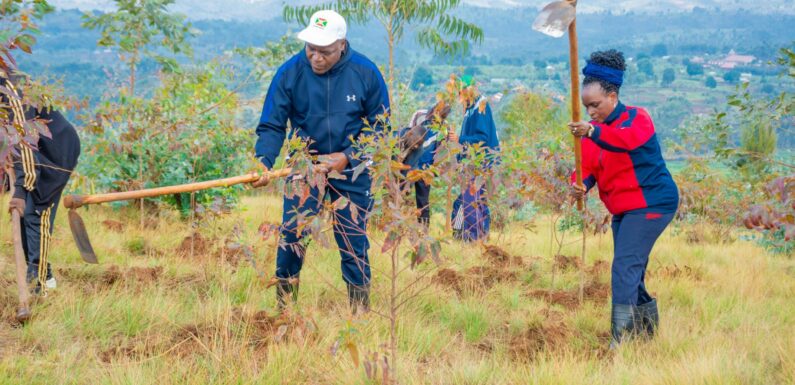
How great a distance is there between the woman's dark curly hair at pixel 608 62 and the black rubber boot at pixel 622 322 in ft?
3.87

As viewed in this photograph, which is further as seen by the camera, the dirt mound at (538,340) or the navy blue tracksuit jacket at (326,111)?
the navy blue tracksuit jacket at (326,111)

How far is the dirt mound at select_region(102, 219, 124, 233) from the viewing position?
271 inches

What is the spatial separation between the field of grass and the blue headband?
1.41 metres

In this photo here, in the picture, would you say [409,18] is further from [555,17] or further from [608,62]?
[555,17]

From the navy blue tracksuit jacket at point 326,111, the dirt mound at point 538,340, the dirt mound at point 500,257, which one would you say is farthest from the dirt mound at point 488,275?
the navy blue tracksuit jacket at point 326,111

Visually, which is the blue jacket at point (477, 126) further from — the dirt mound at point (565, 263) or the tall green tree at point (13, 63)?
the tall green tree at point (13, 63)

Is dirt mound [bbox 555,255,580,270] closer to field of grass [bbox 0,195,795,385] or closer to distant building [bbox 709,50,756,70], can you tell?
field of grass [bbox 0,195,795,385]

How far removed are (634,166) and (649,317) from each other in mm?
904

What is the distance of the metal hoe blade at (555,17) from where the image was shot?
3047mm

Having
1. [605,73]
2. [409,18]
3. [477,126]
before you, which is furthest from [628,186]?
[409,18]

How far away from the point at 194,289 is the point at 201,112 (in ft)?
10.3

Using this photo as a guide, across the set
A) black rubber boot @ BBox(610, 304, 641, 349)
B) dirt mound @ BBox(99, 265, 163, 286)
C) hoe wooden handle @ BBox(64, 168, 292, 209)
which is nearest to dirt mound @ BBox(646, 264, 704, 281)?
black rubber boot @ BBox(610, 304, 641, 349)

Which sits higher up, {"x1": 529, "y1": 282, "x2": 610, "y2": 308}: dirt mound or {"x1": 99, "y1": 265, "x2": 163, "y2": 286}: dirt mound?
{"x1": 99, "y1": 265, "x2": 163, "y2": 286}: dirt mound

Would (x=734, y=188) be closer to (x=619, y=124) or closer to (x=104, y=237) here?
(x=619, y=124)
